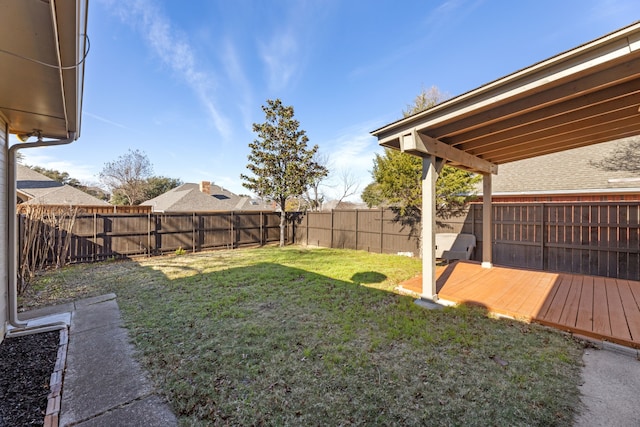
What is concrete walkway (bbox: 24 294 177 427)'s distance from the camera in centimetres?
177

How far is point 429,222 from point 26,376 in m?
4.49

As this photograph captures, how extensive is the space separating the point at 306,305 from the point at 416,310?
5.04ft

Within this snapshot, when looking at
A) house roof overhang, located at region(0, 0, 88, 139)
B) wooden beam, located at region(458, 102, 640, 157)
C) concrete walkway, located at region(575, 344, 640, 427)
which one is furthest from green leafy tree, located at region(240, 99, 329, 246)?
concrete walkway, located at region(575, 344, 640, 427)

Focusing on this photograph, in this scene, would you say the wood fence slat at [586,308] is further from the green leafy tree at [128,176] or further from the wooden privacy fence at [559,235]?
the green leafy tree at [128,176]

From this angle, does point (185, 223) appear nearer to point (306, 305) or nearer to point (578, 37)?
point (306, 305)

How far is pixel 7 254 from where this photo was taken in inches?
123

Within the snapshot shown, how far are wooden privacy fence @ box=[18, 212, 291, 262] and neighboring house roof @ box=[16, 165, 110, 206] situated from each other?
790cm

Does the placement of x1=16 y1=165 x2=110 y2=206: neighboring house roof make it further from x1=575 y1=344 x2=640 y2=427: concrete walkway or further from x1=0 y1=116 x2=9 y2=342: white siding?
x1=575 y1=344 x2=640 y2=427: concrete walkway

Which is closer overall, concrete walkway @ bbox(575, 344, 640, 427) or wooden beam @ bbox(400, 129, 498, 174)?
concrete walkway @ bbox(575, 344, 640, 427)

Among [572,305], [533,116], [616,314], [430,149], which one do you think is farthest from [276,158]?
[616,314]

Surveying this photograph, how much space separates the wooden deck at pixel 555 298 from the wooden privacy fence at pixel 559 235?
3.10 feet

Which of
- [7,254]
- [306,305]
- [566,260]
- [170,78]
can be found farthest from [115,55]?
[566,260]

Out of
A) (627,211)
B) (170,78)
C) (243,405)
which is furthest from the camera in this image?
(170,78)

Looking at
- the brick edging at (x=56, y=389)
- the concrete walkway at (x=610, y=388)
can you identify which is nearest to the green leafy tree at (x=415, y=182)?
the concrete walkway at (x=610, y=388)
